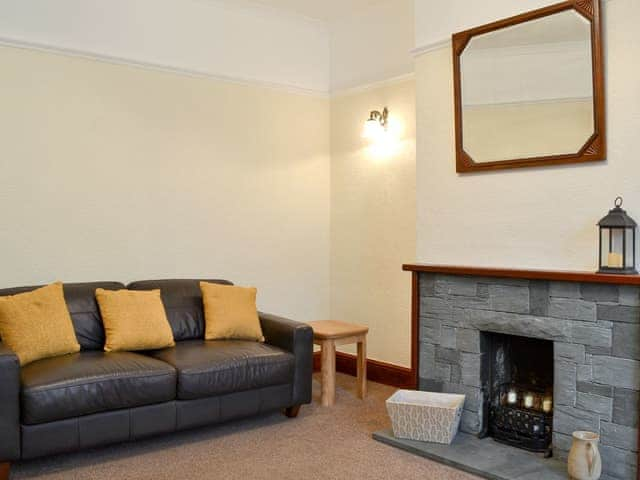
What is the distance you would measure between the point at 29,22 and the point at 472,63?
107 inches

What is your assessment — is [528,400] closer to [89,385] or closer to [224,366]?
[224,366]

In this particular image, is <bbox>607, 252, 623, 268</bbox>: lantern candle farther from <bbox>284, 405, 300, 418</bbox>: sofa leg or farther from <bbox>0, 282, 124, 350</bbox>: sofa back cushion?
<bbox>0, 282, 124, 350</bbox>: sofa back cushion

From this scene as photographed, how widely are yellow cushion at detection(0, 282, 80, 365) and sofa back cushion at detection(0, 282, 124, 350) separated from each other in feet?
0.34

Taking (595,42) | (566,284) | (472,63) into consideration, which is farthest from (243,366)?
(595,42)

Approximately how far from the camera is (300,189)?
5.13 meters

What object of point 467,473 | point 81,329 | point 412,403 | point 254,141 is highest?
point 254,141

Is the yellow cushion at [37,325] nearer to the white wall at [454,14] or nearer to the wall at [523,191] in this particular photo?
the wall at [523,191]

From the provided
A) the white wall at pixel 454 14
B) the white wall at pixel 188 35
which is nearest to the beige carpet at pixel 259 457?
the white wall at pixel 454 14

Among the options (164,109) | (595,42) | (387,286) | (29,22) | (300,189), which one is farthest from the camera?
(300,189)

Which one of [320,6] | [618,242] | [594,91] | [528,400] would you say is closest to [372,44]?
[320,6]

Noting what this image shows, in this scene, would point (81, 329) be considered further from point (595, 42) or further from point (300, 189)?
point (595, 42)

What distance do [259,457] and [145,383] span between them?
28.1 inches

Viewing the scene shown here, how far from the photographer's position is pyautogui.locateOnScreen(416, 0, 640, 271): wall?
9.62 feet

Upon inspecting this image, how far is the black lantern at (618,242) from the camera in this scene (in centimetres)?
283
